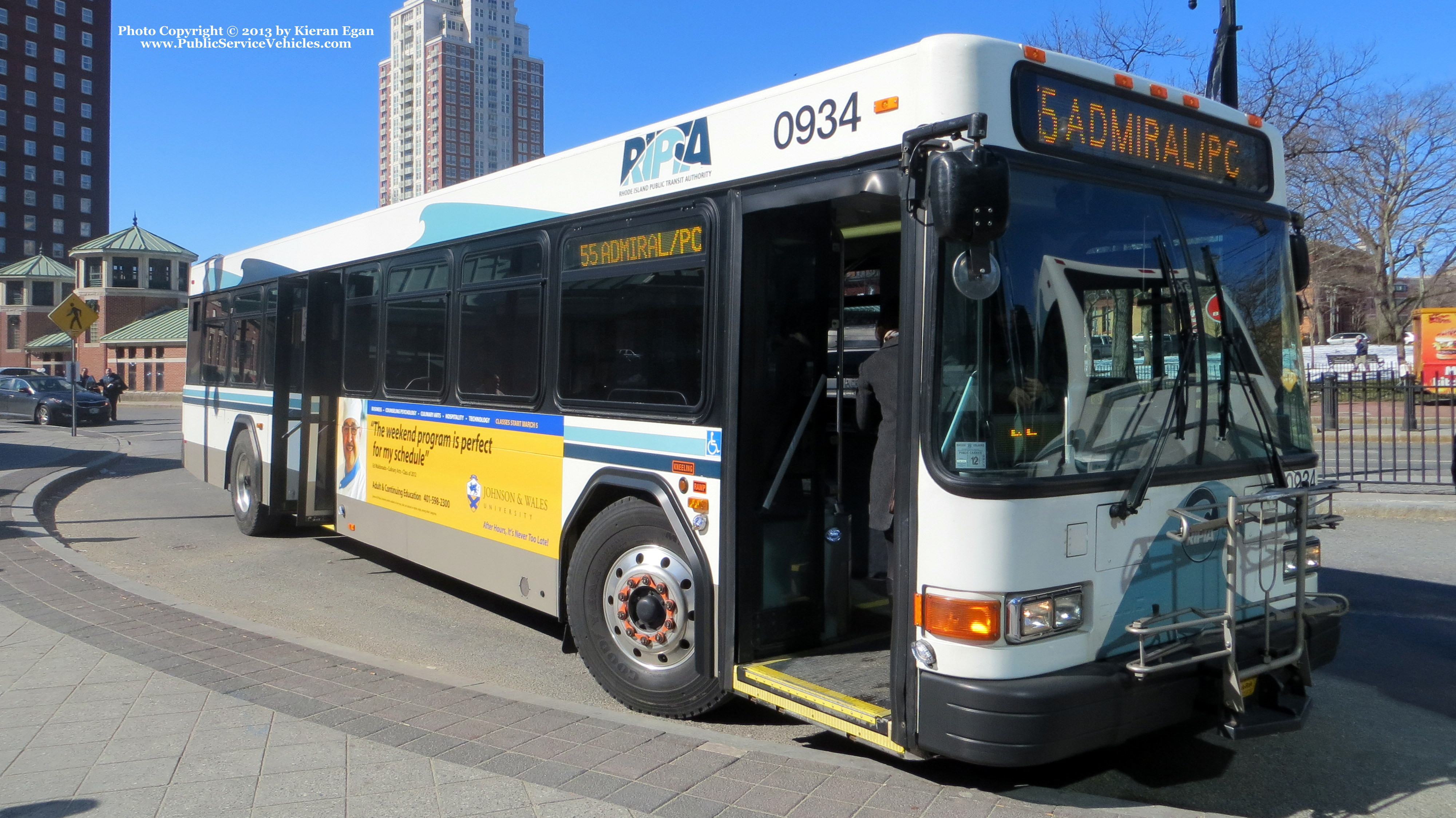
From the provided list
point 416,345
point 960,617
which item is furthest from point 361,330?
point 960,617

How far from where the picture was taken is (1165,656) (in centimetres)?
406

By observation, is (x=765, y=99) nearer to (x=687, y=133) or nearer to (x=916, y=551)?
(x=687, y=133)

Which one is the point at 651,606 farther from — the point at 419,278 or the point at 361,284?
the point at 361,284

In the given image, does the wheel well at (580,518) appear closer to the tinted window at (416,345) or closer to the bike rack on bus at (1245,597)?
the tinted window at (416,345)

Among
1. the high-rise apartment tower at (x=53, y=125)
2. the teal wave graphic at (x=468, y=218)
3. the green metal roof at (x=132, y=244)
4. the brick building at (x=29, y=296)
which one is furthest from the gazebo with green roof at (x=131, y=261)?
the teal wave graphic at (x=468, y=218)

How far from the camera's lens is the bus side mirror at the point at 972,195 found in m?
3.59

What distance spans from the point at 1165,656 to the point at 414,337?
5706 millimetres

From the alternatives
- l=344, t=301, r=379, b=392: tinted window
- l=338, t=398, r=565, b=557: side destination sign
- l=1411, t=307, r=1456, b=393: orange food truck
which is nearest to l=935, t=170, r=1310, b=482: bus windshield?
l=338, t=398, r=565, b=557: side destination sign

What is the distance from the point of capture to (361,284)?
8.79m

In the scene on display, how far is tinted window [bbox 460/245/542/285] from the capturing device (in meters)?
6.41

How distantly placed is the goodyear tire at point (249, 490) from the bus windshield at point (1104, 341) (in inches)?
340

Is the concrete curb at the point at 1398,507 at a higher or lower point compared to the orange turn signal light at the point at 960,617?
lower

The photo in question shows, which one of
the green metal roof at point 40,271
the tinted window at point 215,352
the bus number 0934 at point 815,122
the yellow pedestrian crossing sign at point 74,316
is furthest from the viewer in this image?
the green metal roof at point 40,271

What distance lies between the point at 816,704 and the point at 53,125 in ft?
378
